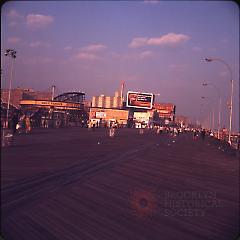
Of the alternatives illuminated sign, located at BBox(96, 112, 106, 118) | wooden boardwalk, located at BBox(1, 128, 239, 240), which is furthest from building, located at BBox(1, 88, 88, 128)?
wooden boardwalk, located at BBox(1, 128, 239, 240)

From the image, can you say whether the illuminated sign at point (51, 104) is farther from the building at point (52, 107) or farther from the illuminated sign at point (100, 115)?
the illuminated sign at point (100, 115)

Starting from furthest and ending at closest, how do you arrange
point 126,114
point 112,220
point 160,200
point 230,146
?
point 126,114 → point 230,146 → point 160,200 → point 112,220

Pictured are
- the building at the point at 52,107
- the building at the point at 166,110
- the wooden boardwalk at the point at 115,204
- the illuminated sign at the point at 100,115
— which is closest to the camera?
the wooden boardwalk at the point at 115,204

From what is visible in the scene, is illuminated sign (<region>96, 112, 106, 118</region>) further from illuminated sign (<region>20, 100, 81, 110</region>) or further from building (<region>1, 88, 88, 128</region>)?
illuminated sign (<region>20, 100, 81, 110</region>)

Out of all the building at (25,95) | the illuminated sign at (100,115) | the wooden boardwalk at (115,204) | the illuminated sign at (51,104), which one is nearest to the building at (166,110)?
the wooden boardwalk at (115,204)

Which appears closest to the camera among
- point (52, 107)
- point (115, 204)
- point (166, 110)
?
point (115, 204)

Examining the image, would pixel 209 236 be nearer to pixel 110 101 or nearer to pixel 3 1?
pixel 3 1

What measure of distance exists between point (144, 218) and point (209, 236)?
4.02ft

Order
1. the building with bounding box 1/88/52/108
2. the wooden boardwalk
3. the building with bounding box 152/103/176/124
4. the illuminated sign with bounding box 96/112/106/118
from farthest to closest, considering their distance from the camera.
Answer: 1. the building with bounding box 1/88/52/108
2. the illuminated sign with bounding box 96/112/106/118
3. the building with bounding box 152/103/176/124
4. the wooden boardwalk

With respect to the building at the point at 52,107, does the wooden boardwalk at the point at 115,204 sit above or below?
below

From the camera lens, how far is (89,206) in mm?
7000

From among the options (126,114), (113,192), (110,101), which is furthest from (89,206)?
(126,114)

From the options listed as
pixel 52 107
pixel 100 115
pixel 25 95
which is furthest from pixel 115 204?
pixel 25 95

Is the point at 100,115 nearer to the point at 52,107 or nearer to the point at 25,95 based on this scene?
the point at 52,107
